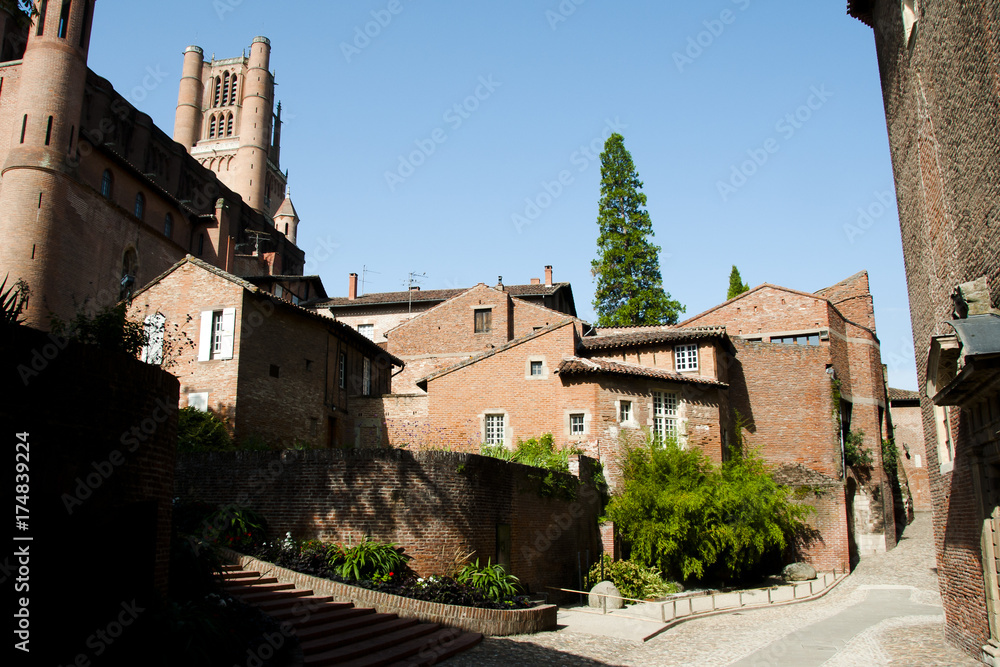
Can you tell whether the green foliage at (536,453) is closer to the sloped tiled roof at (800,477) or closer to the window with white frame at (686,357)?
the window with white frame at (686,357)

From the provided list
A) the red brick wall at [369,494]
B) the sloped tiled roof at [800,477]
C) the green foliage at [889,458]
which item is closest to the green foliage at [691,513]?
the sloped tiled roof at [800,477]

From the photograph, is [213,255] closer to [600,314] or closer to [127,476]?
[600,314]

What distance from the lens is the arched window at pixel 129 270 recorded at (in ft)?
125

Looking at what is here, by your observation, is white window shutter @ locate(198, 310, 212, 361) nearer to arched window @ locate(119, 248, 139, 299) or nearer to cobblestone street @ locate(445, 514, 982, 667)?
cobblestone street @ locate(445, 514, 982, 667)

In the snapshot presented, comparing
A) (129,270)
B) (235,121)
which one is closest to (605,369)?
(129,270)

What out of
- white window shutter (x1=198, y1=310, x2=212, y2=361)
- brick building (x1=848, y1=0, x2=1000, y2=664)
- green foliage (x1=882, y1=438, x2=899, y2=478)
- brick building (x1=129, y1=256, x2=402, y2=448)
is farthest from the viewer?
green foliage (x1=882, y1=438, x2=899, y2=478)

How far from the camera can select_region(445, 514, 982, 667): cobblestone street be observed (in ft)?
42.8

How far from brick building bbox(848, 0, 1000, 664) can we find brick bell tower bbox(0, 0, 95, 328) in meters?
33.2

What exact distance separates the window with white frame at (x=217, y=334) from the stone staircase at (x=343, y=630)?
37.3 ft

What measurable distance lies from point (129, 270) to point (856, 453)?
3812cm

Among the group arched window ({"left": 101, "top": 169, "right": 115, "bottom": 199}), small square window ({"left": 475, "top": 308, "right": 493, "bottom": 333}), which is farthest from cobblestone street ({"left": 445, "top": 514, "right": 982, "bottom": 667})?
arched window ({"left": 101, "top": 169, "right": 115, "bottom": 199})

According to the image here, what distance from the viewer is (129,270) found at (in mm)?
39188

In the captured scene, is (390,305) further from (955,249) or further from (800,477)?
(955,249)

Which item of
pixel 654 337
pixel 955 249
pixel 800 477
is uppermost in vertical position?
pixel 654 337
